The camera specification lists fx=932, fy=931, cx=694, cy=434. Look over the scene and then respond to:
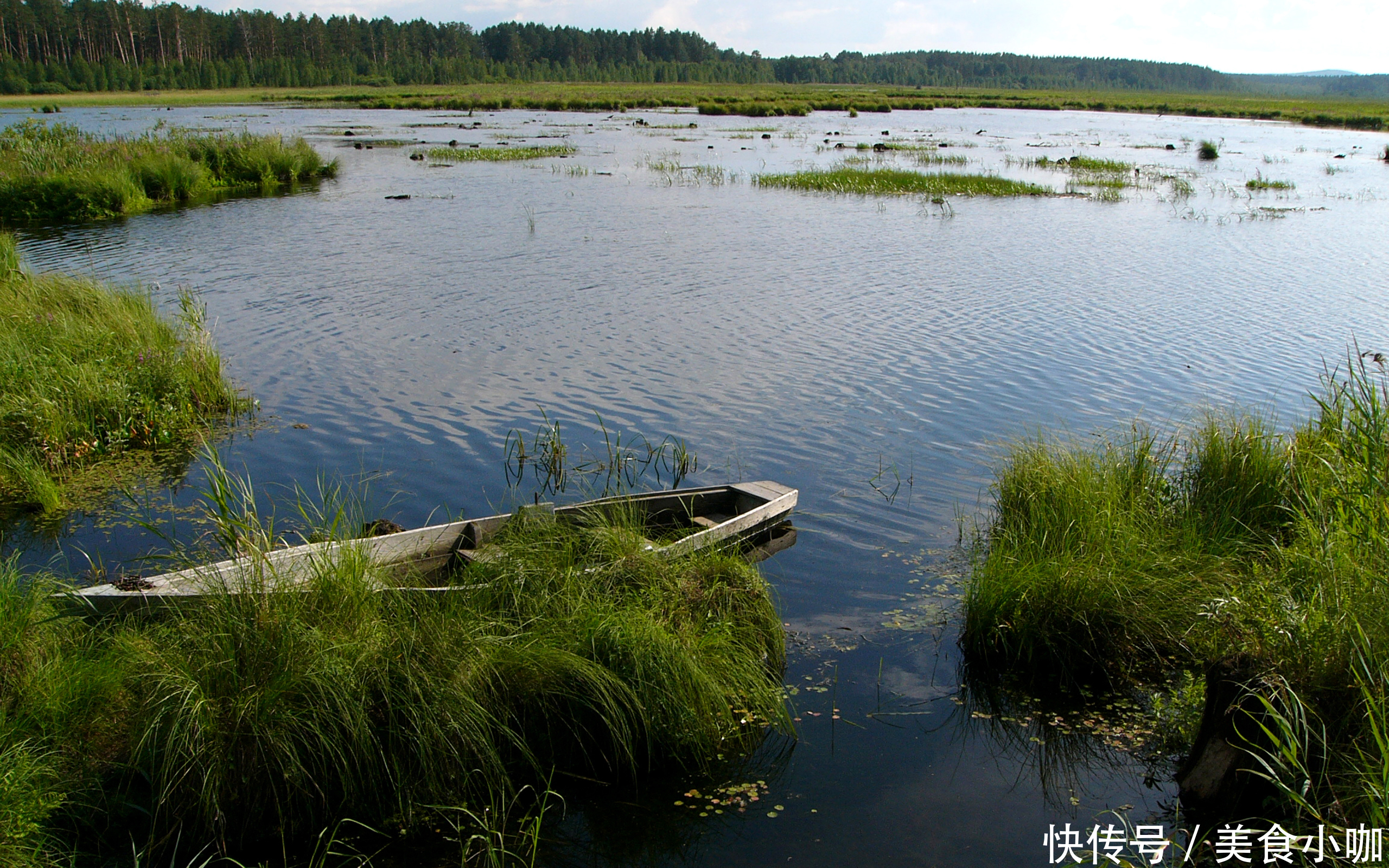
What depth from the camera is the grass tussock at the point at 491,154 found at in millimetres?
43031

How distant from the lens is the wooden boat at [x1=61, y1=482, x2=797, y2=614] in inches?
230

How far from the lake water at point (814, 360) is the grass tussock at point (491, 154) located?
25.4 ft

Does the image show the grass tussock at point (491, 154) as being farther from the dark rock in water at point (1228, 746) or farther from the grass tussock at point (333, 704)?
the dark rock in water at point (1228, 746)

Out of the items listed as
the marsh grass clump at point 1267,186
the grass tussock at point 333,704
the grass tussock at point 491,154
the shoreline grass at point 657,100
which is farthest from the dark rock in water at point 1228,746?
the shoreline grass at point 657,100

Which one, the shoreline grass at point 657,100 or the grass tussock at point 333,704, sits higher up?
the shoreline grass at point 657,100

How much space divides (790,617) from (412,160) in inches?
1585

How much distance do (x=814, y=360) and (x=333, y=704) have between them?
35.6 feet

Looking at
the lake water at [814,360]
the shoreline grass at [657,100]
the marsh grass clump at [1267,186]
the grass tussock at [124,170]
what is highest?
the shoreline grass at [657,100]

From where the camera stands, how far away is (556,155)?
149ft

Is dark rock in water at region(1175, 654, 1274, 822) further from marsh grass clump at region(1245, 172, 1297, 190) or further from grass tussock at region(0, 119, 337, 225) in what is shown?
marsh grass clump at region(1245, 172, 1297, 190)

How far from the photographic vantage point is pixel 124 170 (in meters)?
28.5

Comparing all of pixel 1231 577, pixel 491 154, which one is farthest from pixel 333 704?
pixel 491 154

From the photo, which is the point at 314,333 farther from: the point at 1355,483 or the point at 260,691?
the point at 1355,483

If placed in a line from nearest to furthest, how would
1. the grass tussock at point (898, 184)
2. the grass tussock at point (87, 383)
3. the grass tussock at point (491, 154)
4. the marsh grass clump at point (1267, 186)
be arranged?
the grass tussock at point (87, 383) → the grass tussock at point (898, 184) → the marsh grass clump at point (1267, 186) → the grass tussock at point (491, 154)
